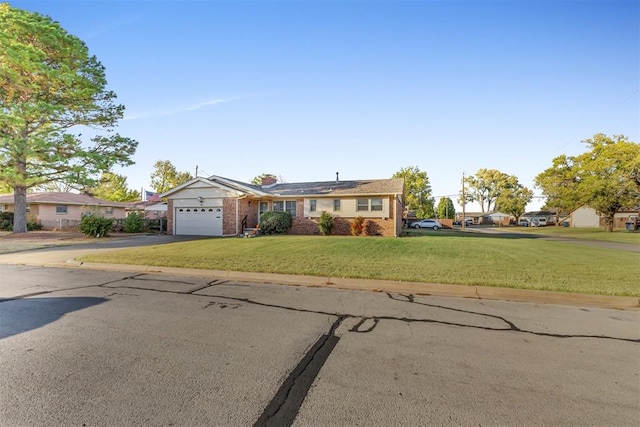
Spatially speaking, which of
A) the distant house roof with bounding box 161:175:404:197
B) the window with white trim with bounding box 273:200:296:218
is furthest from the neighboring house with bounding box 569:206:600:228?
the window with white trim with bounding box 273:200:296:218

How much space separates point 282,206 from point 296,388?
19811mm

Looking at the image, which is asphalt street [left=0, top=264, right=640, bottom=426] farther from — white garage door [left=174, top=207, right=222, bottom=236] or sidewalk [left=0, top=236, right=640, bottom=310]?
white garage door [left=174, top=207, right=222, bottom=236]

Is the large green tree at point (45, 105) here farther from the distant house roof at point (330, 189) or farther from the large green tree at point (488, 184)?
the large green tree at point (488, 184)

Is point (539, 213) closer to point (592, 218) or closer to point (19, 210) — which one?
point (592, 218)

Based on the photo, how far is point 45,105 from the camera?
760 inches

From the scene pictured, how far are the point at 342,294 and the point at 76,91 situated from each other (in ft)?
81.6

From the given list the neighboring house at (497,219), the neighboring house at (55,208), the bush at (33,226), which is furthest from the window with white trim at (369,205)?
the neighboring house at (497,219)

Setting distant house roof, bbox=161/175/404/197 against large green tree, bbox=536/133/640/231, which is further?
large green tree, bbox=536/133/640/231

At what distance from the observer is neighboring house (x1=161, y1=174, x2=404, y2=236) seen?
20.3m

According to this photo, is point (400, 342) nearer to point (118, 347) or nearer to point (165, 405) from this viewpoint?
point (165, 405)

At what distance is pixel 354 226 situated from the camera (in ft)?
65.5

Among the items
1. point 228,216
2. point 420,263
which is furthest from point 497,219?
point 420,263

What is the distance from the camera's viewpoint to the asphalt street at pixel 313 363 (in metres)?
2.59

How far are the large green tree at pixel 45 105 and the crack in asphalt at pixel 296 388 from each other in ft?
82.0
